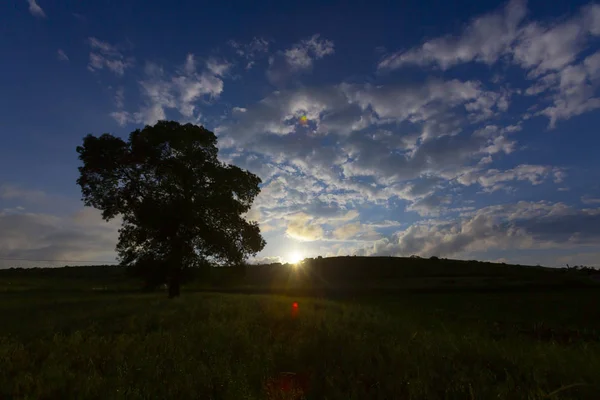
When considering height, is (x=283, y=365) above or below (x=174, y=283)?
below

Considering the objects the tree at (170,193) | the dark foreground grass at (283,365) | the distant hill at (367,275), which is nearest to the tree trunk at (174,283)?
the tree at (170,193)

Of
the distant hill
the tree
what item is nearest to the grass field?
the tree

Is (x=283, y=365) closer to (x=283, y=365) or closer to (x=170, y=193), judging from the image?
(x=283, y=365)

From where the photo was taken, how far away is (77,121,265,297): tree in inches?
1166

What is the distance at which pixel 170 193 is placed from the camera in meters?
30.2

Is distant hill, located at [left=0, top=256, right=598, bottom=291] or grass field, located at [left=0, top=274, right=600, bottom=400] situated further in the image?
distant hill, located at [left=0, top=256, right=598, bottom=291]

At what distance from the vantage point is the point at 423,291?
44.9 meters

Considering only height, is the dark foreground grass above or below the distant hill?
below

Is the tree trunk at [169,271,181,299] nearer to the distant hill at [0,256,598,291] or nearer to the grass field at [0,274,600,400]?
the distant hill at [0,256,598,291]

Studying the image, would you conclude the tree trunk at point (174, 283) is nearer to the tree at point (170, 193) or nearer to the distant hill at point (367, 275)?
the tree at point (170, 193)

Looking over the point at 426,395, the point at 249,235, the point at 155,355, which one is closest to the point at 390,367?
the point at 426,395

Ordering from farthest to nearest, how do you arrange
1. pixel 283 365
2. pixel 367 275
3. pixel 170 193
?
1. pixel 367 275
2. pixel 170 193
3. pixel 283 365

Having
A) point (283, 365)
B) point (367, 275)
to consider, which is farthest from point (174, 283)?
point (367, 275)

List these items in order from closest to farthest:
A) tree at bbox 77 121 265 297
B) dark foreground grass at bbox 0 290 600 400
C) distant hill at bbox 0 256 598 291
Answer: dark foreground grass at bbox 0 290 600 400 → tree at bbox 77 121 265 297 → distant hill at bbox 0 256 598 291
